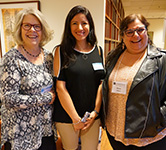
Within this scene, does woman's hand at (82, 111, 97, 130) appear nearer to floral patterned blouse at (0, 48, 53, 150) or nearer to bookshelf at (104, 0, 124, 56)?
floral patterned blouse at (0, 48, 53, 150)

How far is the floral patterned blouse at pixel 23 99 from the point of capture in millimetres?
1091

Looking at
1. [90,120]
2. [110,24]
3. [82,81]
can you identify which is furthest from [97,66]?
[110,24]

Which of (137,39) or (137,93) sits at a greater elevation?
(137,39)

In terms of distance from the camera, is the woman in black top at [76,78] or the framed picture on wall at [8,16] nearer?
the woman in black top at [76,78]

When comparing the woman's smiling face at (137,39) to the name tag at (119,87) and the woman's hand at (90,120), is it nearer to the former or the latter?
the name tag at (119,87)

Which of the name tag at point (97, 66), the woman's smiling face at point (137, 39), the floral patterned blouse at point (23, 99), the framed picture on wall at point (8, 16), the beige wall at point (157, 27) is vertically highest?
the beige wall at point (157, 27)

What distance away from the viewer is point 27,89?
3.78ft

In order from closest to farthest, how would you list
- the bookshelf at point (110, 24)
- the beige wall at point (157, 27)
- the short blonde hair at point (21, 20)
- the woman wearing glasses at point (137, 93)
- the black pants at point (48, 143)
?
1. the woman wearing glasses at point (137, 93)
2. the short blonde hair at point (21, 20)
3. the black pants at point (48, 143)
4. the bookshelf at point (110, 24)
5. the beige wall at point (157, 27)

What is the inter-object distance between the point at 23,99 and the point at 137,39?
94 cm

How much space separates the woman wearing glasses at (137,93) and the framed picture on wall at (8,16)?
162 centimetres

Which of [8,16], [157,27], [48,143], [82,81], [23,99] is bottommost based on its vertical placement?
[48,143]

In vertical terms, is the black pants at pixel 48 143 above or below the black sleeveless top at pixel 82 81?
below

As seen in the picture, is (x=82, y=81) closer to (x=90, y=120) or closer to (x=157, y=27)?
(x=90, y=120)

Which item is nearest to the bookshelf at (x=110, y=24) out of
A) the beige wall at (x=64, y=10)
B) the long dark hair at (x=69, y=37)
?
the beige wall at (x=64, y=10)
